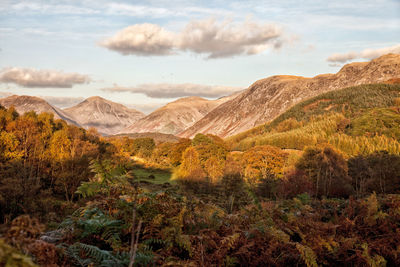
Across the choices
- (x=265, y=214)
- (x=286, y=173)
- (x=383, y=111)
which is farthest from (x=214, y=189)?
(x=383, y=111)

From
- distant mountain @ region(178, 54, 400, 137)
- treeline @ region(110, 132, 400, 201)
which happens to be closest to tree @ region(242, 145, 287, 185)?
treeline @ region(110, 132, 400, 201)

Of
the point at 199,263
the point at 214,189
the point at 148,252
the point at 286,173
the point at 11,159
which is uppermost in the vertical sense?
the point at 148,252

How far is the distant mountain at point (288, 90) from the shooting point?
13475 cm

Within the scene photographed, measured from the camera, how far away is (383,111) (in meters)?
69.1

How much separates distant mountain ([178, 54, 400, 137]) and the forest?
216ft

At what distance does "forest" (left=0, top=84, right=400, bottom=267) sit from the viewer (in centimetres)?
357

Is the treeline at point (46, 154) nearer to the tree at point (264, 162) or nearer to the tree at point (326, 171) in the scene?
the tree at point (264, 162)

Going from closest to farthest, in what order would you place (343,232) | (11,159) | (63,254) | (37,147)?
(63,254) < (343,232) < (11,159) < (37,147)

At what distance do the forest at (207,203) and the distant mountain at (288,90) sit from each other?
65912 mm

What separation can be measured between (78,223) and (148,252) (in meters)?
1.35

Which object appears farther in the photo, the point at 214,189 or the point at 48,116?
the point at 48,116

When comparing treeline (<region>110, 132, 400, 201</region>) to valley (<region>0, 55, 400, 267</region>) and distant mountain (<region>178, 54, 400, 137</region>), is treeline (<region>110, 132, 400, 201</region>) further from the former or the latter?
distant mountain (<region>178, 54, 400, 137</region>)

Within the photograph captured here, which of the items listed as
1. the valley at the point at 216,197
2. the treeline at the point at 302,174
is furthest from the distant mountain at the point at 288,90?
the treeline at the point at 302,174

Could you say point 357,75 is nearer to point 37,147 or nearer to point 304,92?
point 304,92
